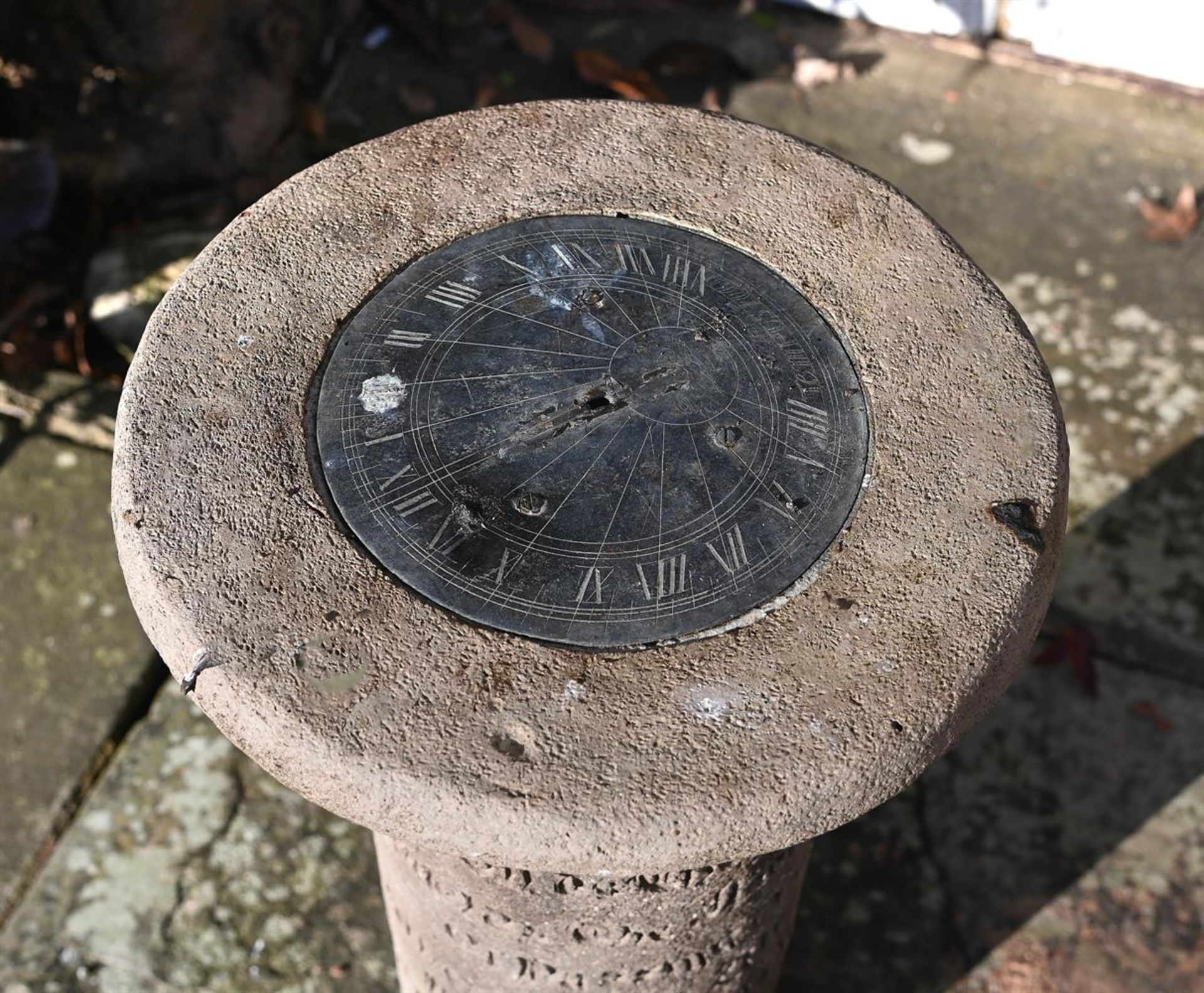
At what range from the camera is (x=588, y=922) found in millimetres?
1988

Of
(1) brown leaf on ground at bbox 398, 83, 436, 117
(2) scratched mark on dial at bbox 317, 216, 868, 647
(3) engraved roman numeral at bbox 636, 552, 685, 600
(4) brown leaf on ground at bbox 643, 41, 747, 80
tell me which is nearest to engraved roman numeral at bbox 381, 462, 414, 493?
(2) scratched mark on dial at bbox 317, 216, 868, 647

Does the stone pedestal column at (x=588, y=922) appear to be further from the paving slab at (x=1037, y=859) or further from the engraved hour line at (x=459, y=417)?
the engraved hour line at (x=459, y=417)

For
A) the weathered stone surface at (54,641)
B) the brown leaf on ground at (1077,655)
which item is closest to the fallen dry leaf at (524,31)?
the weathered stone surface at (54,641)

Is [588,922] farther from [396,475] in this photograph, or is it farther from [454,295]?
[454,295]

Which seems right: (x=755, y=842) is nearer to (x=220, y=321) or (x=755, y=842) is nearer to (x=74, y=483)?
(x=220, y=321)

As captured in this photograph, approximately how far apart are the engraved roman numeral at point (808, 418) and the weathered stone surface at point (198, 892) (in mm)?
1523

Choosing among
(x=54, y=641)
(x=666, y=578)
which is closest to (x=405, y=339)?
(x=666, y=578)

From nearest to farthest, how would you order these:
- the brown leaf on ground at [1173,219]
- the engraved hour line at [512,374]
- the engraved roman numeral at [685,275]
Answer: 1. the engraved hour line at [512,374]
2. the engraved roman numeral at [685,275]
3. the brown leaf on ground at [1173,219]

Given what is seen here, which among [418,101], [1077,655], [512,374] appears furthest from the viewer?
[418,101]

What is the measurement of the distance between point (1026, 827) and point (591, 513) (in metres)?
1.58

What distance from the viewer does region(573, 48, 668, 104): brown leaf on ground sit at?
4098mm

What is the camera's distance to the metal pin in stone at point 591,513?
1.64 m

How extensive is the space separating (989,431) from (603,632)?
702 mm

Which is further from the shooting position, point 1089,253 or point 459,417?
point 1089,253
